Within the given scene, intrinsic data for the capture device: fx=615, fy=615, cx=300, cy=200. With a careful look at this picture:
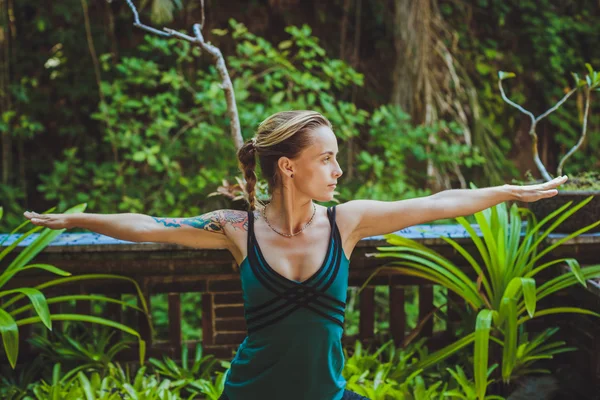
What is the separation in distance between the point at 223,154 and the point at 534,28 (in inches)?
138

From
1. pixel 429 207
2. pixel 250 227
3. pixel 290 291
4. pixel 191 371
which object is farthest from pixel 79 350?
pixel 429 207

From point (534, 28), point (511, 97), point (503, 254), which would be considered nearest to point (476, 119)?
point (511, 97)

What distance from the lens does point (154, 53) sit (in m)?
5.54

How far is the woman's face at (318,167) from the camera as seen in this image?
1613 millimetres

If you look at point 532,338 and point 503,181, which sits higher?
point 503,181

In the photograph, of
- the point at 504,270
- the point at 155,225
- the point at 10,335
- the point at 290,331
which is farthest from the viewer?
the point at 504,270

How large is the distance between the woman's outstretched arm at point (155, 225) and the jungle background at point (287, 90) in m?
2.56

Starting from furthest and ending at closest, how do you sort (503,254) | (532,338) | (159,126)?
1. (159,126)
2. (532,338)
3. (503,254)

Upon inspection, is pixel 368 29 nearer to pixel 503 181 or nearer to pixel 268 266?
pixel 503 181

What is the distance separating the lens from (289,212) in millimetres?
1684

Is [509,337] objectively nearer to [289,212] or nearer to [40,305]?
[289,212]

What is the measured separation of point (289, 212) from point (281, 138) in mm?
209

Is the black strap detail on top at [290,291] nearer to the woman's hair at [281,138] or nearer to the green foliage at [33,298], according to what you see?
the woman's hair at [281,138]

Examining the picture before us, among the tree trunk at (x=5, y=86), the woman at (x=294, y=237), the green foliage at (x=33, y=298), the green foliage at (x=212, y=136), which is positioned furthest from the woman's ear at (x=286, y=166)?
the tree trunk at (x=5, y=86)
